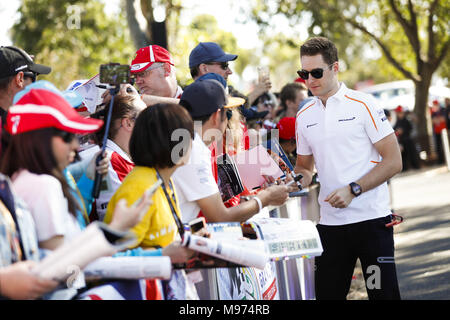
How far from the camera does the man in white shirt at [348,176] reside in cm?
441

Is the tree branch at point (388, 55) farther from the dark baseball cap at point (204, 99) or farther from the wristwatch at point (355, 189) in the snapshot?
the dark baseball cap at point (204, 99)

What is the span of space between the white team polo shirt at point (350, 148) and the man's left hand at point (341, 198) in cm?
16

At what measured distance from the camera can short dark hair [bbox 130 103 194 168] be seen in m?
3.15

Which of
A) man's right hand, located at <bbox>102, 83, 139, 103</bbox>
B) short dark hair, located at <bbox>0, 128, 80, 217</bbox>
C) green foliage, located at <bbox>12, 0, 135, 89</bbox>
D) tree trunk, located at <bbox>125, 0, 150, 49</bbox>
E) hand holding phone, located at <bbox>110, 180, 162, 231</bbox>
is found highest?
green foliage, located at <bbox>12, 0, 135, 89</bbox>

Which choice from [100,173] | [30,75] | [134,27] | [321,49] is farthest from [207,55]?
[134,27]

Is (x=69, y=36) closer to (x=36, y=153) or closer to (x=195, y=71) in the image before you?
(x=195, y=71)

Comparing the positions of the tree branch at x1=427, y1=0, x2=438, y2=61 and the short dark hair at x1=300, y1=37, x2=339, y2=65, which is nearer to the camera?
the short dark hair at x1=300, y1=37, x2=339, y2=65

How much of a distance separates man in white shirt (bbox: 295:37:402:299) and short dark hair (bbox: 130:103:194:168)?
5.05 feet

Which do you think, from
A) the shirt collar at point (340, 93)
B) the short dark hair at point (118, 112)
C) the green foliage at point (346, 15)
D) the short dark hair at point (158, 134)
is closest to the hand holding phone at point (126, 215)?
the short dark hair at point (158, 134)

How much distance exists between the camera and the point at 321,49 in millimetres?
4727

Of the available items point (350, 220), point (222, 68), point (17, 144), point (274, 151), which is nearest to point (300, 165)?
point (274, 151)

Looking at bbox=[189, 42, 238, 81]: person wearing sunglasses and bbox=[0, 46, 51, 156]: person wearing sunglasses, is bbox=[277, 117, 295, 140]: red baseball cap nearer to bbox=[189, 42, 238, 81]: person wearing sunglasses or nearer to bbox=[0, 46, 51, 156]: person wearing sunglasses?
bbox=[189, 42, 238, 81]: person wearing sunglasses

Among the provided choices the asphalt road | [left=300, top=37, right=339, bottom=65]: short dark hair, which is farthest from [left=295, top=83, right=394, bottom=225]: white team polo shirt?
the asphalt road
